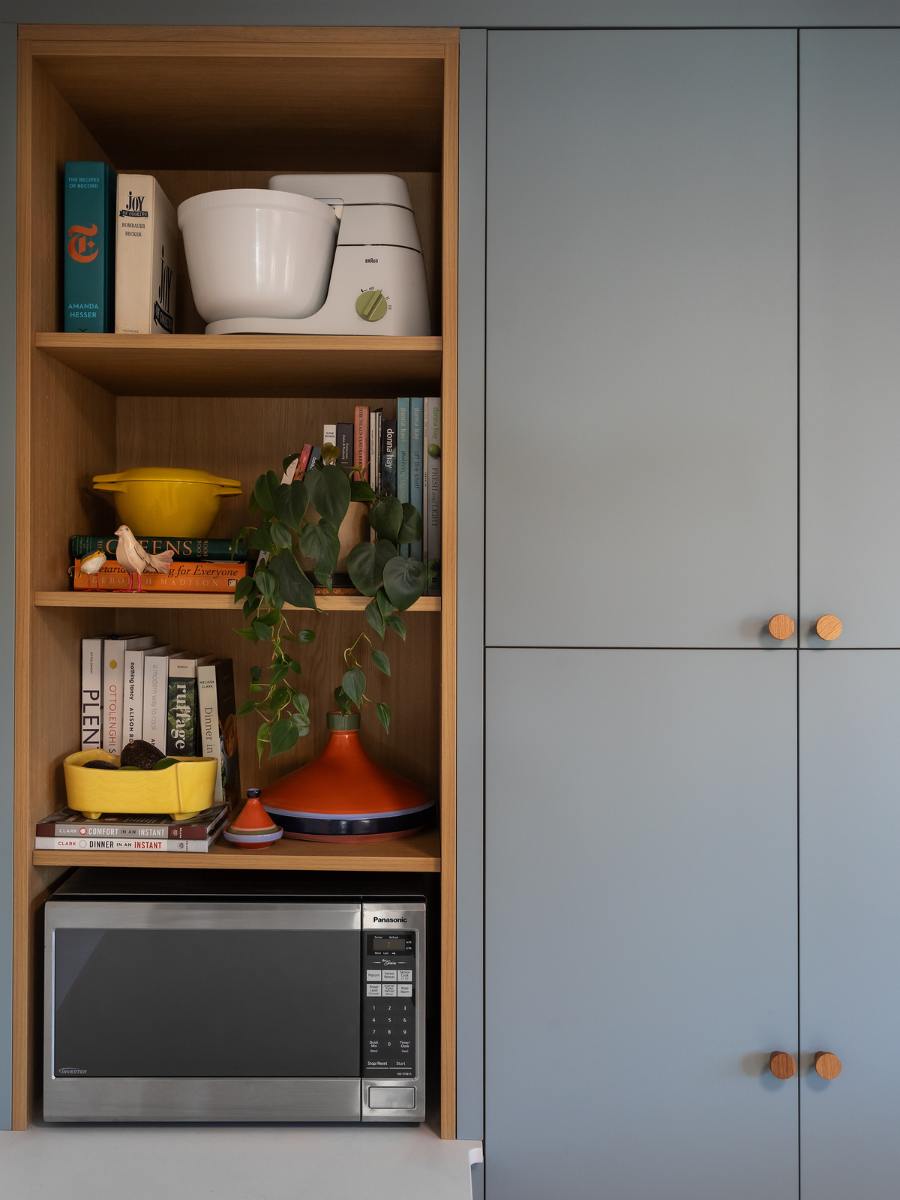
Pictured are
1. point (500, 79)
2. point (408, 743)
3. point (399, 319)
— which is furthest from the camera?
point (408, 743)

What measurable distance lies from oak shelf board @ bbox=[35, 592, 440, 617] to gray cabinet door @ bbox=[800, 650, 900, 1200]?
2.00 ft

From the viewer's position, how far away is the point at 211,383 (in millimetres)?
1611

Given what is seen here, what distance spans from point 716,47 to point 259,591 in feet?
3.37

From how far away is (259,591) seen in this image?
137 centimetres

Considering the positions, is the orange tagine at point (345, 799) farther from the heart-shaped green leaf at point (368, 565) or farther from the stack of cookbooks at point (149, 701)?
the heart-shaped green leaf at point (368, 565)

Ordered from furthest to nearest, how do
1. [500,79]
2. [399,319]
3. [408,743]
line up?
[408,743] < [399,319] < [500,79]

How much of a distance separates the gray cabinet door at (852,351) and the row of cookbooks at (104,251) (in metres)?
0.98

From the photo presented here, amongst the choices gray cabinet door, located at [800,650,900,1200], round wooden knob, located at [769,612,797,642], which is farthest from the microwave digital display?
round wooden knob, located at [769,612,797,642]

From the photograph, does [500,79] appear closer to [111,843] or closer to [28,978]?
[111,843]

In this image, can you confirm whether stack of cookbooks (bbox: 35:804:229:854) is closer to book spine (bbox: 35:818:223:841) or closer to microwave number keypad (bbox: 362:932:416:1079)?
book spine (bbox: 35:818:223:841)

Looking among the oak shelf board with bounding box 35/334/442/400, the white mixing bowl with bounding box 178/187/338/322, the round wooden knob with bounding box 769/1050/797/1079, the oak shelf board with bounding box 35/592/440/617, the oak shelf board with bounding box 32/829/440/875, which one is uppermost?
the white mixing bowl with bounding box 178/187/338/322

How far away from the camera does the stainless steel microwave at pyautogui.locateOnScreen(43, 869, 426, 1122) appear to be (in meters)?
1.35

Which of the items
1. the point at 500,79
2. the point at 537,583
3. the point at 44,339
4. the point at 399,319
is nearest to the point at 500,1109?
the point at 537,583

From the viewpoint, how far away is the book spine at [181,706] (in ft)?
5.12
